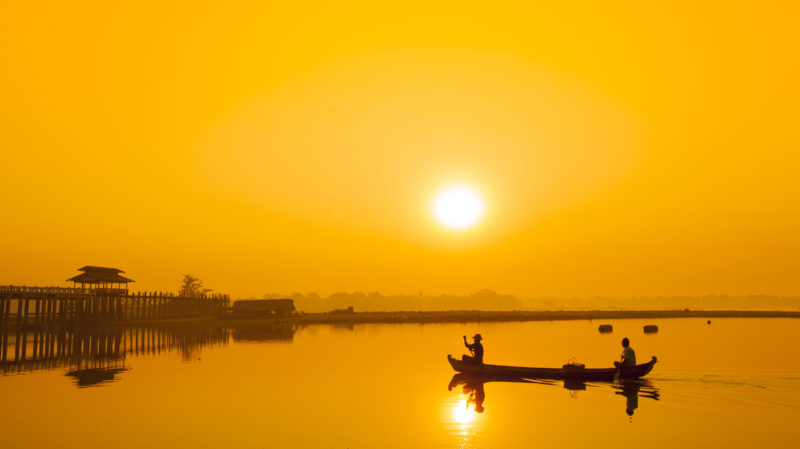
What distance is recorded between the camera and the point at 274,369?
43.4 m

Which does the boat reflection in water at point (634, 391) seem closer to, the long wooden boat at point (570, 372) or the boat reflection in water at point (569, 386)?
the boat reflection in water at point (569, 386)

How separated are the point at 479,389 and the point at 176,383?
54.4ft

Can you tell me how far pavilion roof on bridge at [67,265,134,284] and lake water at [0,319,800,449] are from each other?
104 feet

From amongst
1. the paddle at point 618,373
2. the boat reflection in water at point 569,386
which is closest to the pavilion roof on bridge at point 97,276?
the boat reflection in water at point 569,386

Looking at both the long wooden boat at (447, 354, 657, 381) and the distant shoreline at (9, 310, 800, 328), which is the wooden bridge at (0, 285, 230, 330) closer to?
the distant shoreline at (9, 310, 800, 328)

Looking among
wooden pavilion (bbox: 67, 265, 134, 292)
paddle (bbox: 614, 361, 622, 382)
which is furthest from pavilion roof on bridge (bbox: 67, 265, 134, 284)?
paddle (bbox: 614, 361, 622, 382)

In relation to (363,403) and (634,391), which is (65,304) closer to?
(363,403)

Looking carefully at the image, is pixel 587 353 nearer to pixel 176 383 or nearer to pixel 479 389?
pixel 479 389

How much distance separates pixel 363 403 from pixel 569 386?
1182 cm

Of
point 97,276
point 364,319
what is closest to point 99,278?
point 97,276

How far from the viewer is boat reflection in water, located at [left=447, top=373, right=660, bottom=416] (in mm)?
31453

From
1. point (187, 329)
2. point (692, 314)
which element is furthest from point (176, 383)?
point (692, 314)

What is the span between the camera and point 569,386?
1400 inches

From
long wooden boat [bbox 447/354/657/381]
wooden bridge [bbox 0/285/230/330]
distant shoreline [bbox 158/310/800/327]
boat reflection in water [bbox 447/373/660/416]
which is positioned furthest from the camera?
distant shoreline [bbox 158/310/800/327]
